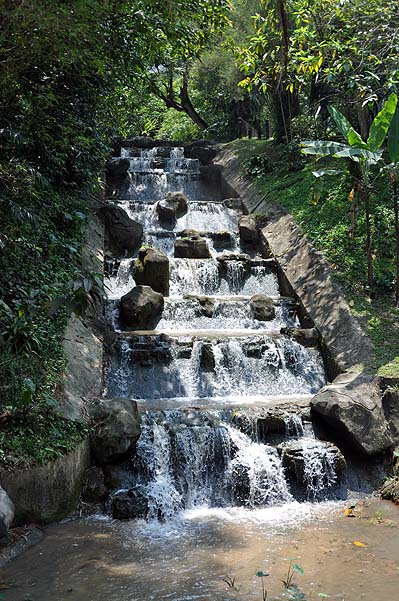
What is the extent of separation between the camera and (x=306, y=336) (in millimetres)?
11734

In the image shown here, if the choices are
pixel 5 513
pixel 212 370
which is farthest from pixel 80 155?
pixel 5 513

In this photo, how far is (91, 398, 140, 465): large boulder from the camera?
809 centimetres

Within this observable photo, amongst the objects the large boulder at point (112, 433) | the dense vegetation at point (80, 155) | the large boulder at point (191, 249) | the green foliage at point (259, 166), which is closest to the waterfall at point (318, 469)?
the large boulder at point (112, 433)

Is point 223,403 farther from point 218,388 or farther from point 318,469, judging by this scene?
point 318,469

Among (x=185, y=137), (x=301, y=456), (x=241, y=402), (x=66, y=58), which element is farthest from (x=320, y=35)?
(x=185, y=137)

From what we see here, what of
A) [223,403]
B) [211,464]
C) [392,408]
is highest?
[223,403]

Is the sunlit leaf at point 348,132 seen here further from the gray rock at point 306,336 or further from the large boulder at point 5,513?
the large boulder at point 5,513

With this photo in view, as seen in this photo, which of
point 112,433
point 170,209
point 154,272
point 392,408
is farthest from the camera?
point 170,209

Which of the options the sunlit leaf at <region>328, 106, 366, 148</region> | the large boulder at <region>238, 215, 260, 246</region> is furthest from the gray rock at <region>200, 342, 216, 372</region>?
the large boulder at <region>238, 215, 260, 246</region>

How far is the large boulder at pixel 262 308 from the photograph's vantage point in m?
12.7

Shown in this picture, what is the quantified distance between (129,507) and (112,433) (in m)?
1.07

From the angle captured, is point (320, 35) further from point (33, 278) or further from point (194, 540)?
point (194, 540)

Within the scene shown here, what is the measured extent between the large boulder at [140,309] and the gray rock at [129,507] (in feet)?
16.9

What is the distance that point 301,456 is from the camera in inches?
331
